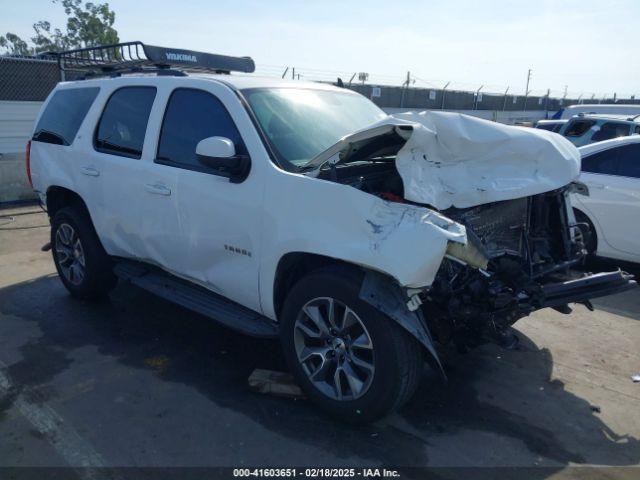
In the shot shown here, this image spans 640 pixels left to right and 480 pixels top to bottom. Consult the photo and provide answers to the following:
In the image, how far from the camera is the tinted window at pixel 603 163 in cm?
638

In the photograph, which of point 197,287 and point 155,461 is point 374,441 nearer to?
point 155,461

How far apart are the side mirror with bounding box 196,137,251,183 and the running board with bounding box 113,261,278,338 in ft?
3.15

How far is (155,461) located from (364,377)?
127 cm

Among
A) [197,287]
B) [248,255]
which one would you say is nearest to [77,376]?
[197,287]

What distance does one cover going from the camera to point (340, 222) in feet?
9.80

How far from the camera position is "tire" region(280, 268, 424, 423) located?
2928mm

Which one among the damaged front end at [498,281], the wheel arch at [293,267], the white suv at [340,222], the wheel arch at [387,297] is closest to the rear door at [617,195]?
the white suv at [340,222]

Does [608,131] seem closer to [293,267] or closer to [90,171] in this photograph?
[293,267]

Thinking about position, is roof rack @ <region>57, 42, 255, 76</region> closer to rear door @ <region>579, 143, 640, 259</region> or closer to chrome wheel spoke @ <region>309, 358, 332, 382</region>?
chrome wheel spoke @ <region>309, 358, 332, 382</region>

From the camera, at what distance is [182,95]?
403 centimetres

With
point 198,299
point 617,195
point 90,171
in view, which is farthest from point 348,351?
point 617,195

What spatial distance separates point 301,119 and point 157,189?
123 cm

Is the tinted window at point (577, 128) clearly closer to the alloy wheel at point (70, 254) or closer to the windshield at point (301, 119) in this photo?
the windshield at point (301, 119)

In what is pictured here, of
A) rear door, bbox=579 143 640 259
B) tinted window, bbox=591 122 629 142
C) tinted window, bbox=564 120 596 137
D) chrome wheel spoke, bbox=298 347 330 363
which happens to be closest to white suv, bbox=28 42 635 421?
chrome wheel spoke, bbox=298 347 330 363
